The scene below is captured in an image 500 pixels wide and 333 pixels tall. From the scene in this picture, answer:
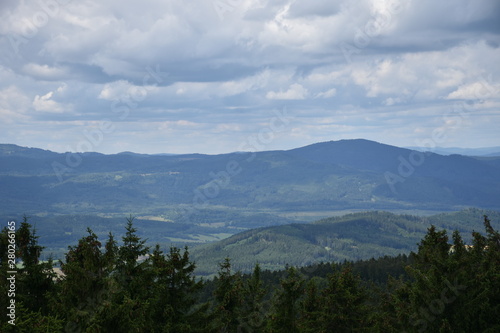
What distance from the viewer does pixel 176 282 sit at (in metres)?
30.3

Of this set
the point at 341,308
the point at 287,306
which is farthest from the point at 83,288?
the point at 341,308

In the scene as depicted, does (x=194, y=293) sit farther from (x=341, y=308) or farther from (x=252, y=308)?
(x=341, y=308)

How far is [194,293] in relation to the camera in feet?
103

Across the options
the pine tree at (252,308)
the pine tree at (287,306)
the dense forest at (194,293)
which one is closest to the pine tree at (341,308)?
the dense forest at (194,293)

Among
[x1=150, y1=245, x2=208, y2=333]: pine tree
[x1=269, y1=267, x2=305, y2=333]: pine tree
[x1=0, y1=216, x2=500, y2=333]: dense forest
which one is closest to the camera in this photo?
[x1=0, y1=216, x2=500, y2=333]: dense forest

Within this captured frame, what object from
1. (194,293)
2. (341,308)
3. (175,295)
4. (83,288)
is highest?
(83,288)

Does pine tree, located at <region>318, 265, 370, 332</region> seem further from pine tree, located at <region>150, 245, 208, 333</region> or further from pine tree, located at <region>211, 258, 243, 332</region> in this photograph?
pine tree, located at <region>150, 245, 208, 333</region>

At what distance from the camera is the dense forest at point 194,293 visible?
24891mm

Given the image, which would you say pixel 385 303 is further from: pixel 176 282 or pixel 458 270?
pixel 176 282

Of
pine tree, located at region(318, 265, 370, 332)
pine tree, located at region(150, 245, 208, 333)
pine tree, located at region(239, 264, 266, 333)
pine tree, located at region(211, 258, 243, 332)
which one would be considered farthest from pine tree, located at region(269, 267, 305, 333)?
pine tree, located at region(150, 245, 208, 333)

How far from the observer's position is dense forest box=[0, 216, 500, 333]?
2489 centimetres

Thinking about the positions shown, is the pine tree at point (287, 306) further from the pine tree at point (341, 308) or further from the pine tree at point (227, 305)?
the pine tree at point (341, 308)

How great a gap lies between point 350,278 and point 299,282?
5.89 metres

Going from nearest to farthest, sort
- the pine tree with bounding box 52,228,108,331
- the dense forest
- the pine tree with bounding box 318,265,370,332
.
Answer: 1. the pine tree with bounding box 52,228,108,331
2. the dense forest
3. the pine tree with bounding box 318,265,370,332
